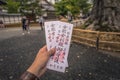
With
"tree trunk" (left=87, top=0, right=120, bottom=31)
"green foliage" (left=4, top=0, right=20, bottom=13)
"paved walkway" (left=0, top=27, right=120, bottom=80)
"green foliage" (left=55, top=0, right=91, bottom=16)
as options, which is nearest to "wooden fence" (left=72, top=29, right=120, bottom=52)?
"paved walkway" (left=0, top=27, right=120, bottom=80)

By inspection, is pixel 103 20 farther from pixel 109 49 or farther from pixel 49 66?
pixel 49 66

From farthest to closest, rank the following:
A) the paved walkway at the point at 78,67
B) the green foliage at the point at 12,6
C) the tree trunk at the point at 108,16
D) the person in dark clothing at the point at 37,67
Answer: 1. the green foliage at the point at 12,6
2. the tree trunk at the point at 108,16
3. the paved walkway at the point at 78,67
4. the person in dark clothing at the point at 37,67

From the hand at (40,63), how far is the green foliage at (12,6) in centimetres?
3289

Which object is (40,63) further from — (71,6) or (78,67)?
(71,6)

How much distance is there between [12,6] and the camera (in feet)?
112

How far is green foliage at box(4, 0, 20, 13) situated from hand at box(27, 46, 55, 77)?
32886 millimetres

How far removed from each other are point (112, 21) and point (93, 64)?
6.10 metres

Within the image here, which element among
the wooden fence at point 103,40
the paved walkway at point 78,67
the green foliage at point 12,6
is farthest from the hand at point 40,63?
the green foliage at point 12,6

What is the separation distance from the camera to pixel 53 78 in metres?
7.03

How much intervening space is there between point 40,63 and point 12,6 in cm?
3356

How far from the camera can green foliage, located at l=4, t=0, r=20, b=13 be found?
33.5m

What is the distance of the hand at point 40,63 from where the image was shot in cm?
198

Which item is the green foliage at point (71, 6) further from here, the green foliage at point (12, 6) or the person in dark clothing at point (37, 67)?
the person in dark clothing at point (37, 67)

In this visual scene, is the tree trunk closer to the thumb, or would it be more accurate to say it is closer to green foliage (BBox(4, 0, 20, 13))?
the thumb
